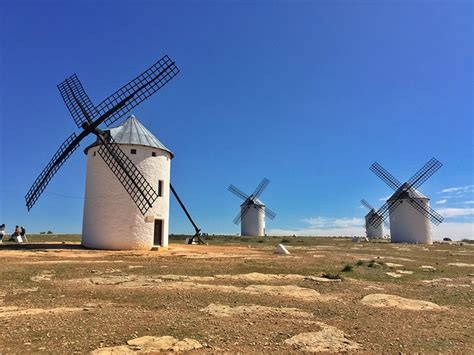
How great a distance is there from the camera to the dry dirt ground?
21.2ft

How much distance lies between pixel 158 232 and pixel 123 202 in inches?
159

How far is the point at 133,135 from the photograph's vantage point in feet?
88.9

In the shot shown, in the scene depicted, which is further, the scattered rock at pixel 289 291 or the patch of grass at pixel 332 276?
the patch of grass at pixel 332 276

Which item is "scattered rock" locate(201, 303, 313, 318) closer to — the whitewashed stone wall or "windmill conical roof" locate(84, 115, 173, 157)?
the whitewashed stone wall

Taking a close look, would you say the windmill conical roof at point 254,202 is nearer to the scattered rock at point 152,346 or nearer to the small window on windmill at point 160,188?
the small window on windmill at point 160,188

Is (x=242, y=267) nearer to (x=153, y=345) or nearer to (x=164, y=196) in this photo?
(x=153, y=345)

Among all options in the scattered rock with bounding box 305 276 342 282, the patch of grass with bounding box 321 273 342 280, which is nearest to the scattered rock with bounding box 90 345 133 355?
the scattered rock with bounding box 305 276 342 282

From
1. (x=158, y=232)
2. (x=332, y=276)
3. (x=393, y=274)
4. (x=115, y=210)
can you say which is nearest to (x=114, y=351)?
(x=332, y=276)

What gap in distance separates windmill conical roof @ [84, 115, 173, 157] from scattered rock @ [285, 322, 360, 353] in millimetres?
21751

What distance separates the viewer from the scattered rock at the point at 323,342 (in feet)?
20.9

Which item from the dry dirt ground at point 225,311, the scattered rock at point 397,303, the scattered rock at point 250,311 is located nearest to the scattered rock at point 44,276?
the dry dirt ground at point 225,311

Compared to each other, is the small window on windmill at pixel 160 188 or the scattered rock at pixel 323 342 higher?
the small window on windmill at pixel 160 188

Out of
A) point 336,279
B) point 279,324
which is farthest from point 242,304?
point 336,279

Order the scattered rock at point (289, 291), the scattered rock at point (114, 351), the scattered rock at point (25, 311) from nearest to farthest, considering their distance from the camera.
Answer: the scattered rock at point (114, 351)
the scattered rock at point (25, 311)
the scattered rock at point (289, 291)
